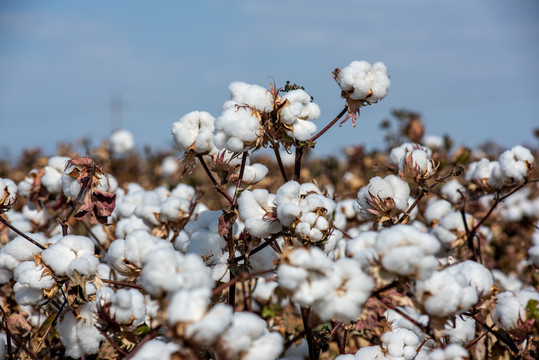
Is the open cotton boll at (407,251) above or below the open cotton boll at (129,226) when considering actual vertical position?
below

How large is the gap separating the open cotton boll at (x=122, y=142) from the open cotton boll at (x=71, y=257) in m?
Answer: 7.24

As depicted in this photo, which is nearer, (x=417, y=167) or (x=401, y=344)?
(x=401, y=344)

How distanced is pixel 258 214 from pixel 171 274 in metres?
0.60

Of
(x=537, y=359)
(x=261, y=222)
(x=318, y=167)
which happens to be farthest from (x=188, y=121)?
(x=318, y=167)

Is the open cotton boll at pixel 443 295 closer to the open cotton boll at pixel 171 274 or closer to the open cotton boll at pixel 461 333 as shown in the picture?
the open cotton boll at pixel 171 274

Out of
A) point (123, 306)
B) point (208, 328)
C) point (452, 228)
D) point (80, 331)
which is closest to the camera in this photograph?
point (208, 328)

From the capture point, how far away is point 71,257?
67.8 inches

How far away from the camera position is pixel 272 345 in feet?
3.78

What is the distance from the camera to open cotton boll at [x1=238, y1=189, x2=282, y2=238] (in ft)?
5.57

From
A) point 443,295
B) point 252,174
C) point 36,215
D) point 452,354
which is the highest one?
point 36,215

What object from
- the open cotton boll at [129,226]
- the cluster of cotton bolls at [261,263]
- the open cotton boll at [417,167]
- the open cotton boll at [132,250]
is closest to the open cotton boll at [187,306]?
the cluster of cotton bolls at [261,263]

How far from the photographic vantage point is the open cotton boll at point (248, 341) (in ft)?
3.64

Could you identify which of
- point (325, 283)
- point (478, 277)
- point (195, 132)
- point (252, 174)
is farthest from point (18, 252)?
point (478, 277)

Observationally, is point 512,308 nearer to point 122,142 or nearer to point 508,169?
point 508,169
